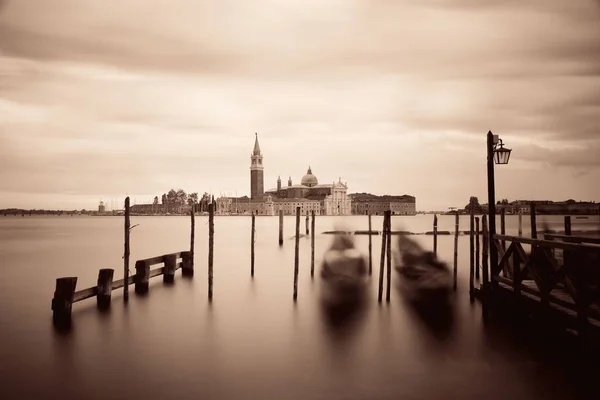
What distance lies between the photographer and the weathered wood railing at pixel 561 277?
652cm

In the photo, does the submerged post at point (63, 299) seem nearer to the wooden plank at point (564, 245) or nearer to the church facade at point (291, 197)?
the wooden plank at point (564, 245)

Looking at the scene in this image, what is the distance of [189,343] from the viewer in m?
9.29

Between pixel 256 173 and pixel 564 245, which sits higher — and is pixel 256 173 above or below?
above

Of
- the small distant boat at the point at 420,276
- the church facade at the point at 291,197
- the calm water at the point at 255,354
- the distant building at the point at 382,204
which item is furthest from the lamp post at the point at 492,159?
the distant building at the point at 382,204

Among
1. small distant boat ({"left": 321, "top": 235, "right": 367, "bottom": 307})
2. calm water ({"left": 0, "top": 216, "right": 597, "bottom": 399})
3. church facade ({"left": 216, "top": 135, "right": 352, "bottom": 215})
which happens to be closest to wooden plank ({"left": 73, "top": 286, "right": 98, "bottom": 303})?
calm water ({"left": 0, "top": 216, "right": 597, "bottom": 399})

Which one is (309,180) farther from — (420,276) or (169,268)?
(169,268)

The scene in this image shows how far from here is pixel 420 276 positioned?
55.8ft

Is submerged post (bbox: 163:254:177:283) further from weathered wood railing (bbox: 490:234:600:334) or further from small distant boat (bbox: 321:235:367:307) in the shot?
weathered wood railing (bbox: 490:234:600:334)

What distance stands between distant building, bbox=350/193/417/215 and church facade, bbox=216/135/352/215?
5.10 m

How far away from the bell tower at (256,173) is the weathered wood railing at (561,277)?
12223 centimetres

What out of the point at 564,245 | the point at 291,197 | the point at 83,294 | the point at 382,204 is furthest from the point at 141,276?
the point at 382,204

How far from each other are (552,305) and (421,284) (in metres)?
8.07

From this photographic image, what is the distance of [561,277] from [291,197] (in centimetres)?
12447

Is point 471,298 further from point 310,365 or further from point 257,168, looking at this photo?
point 257,168
